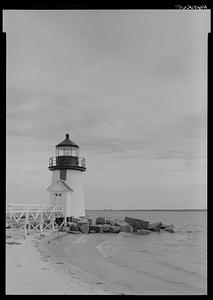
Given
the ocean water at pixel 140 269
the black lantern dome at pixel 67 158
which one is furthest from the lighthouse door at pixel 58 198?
the ocean water at pixel 140 269

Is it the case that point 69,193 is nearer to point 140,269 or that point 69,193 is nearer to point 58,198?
point 58,198

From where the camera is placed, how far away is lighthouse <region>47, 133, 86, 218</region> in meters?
11.3

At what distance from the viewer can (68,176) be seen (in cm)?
1162

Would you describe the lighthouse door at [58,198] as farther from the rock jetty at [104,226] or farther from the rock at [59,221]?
the rock jetty at [104,226]

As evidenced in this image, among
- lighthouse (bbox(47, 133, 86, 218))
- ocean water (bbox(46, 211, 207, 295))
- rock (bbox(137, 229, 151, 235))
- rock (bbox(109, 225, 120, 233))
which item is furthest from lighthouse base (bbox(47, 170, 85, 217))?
ocean water (bbox(46, 211, 207, 295))

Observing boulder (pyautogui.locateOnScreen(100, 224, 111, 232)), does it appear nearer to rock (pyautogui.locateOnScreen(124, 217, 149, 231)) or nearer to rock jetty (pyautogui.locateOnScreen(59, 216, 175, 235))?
rock jetty (pyautogui.locateOnScreen(59, 216, 175, 235))

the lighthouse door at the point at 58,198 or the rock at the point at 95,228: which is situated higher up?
the lighthouse door at the point at 58,198

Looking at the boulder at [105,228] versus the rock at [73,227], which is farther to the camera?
the boulder at [105,228]

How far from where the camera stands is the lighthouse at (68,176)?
444 inches
